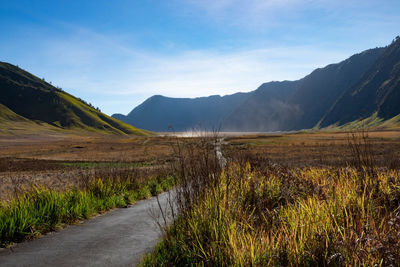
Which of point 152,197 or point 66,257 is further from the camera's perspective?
point 152,197

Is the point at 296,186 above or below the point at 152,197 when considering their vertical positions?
above

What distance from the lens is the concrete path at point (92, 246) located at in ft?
19.6

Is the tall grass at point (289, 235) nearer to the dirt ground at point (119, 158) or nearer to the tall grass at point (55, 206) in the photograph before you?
the dirt ground at point (119, 158)

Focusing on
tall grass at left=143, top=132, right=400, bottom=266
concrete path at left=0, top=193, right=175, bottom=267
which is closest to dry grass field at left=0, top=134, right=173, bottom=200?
tall grass at left=143, top=132, right=400, bottom=266

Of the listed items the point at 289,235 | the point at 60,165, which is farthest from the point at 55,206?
the point at 60,165

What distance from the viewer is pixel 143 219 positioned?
9.39 m

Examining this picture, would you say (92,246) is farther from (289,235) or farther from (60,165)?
(60,165)

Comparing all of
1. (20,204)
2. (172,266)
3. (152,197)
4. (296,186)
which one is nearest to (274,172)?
(296,186)

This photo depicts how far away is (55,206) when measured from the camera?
896 centimetres

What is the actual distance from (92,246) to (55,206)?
288cm

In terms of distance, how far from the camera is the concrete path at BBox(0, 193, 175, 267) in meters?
5.99

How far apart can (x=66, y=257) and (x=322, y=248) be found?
513 centimetres

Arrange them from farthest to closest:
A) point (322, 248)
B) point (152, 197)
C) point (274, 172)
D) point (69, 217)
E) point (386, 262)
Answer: point (152, 197) → point (274, 172) → point (69, 217) → point (322, 248) → point (386, 262)

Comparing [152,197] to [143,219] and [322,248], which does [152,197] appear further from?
[322,248]
